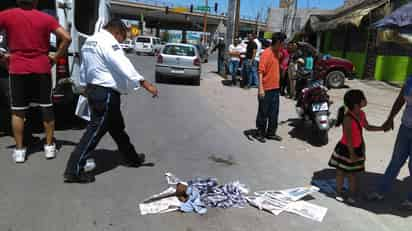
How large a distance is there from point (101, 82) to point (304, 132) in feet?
15.7

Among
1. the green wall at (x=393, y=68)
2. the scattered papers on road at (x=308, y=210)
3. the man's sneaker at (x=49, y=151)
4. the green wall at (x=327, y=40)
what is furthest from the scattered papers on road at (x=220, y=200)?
the green wall at (x=327, y=40)

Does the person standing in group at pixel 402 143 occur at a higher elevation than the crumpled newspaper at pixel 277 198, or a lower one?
higher

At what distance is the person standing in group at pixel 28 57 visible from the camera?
477 cm

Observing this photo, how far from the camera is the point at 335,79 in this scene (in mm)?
15391

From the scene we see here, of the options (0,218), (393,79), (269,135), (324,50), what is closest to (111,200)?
(0,218)

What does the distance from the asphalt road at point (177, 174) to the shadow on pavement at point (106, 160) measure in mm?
13

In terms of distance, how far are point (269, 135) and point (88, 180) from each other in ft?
12.5

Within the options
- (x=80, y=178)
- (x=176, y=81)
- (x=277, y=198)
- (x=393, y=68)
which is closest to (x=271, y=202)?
(x=277, y=198)

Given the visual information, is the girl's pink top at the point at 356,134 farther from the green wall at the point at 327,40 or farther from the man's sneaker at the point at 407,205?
the green wall at the point at 327,40

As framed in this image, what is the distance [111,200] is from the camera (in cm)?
406

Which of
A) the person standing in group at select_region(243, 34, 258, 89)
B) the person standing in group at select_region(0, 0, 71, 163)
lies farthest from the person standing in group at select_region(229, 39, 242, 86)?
the person standing in group at select_region(0, 0, 71, 163)

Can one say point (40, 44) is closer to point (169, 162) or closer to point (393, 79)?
point (169, 162)

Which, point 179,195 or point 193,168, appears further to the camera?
point 193,168

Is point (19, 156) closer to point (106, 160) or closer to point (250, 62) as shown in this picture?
point (106, 160)
